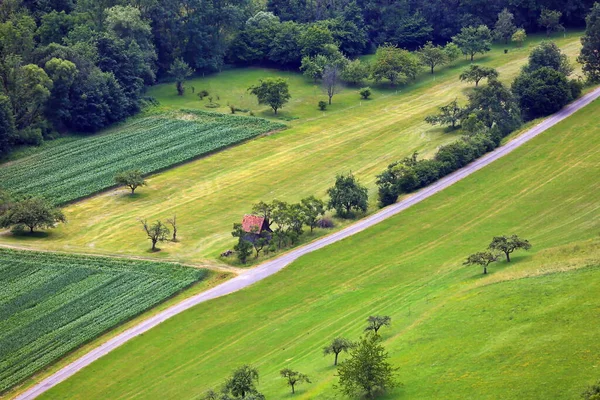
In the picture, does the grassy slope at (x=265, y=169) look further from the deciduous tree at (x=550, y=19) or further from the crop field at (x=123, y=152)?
the deciduous tree at (x=550, y=19)


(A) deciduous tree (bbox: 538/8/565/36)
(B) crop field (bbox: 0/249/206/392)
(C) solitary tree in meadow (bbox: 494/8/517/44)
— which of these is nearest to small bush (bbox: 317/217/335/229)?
(B) crop field (bbox: 0/249/206/392)

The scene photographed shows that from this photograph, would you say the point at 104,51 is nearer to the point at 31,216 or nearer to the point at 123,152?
the point at 123,152

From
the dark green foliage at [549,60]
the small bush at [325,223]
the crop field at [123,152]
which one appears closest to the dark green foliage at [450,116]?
the dark green foliage at [549,60]

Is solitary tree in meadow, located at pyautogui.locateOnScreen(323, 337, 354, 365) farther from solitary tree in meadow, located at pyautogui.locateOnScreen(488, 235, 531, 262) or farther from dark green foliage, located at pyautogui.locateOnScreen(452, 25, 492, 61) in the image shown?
dark green foliage, located at pyautogui.locateOnScreen(452, 25, 492, 61)

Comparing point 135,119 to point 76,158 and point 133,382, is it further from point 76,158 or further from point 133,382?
point 133,382

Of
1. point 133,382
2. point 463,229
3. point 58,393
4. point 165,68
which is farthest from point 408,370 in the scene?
point 165,68
